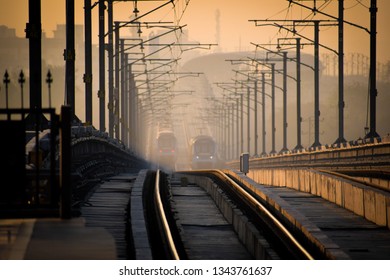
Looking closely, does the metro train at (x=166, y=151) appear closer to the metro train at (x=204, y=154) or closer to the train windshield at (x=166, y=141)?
the train windshield at (x=166, y=141)

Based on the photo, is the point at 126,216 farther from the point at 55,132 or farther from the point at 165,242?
the point at 55,132

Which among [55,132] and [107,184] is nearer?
[55,132]

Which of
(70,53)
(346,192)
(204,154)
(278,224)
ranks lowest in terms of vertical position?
(278,224)

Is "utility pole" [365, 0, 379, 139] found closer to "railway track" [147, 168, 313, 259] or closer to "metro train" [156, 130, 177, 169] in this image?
"railway track" [147, 168, 313, 259]

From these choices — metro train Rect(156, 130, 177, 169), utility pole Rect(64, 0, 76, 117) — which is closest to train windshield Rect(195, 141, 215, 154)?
metro train Rect(156, 130, 177, 169)

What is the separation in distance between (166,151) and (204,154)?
15.1 meters

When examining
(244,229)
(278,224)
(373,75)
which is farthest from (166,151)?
(278,224)

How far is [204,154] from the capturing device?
322 ft

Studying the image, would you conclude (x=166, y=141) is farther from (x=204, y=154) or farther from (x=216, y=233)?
(x=216, y=233)

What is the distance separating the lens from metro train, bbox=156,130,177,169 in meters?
112

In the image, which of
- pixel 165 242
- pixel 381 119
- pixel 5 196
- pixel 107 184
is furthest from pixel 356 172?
pixel 381 119

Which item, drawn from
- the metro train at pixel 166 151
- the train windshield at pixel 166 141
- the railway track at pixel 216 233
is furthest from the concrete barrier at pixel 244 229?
the train windshield at pixel 166 141
